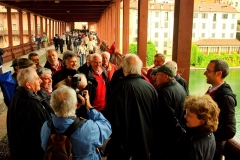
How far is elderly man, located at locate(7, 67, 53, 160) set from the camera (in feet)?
7.44

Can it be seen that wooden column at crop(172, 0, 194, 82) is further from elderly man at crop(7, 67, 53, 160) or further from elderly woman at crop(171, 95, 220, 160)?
elderly man at crop(7, 67, 53, 160)

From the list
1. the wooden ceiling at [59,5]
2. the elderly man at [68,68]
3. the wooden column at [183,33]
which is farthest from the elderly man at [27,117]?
the wooden ceiling at [59,5]

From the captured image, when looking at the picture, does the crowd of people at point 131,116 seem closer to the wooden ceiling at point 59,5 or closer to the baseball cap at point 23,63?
the baseball cap at point 23,63

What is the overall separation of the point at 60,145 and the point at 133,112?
3.16 ft

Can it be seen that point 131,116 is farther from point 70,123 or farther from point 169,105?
point 70,123

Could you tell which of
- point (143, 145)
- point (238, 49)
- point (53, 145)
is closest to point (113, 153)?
point (143, 145)

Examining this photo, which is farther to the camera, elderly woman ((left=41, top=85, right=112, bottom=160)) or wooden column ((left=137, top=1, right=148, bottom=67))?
wooden column ((left=137, top=1, right=148, bottom=67))

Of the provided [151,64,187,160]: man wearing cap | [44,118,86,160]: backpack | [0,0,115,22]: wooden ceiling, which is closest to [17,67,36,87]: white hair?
[44,118,86,160]: backpack

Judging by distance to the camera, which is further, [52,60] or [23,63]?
[52,60]

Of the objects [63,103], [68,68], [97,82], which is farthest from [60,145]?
[68,68]

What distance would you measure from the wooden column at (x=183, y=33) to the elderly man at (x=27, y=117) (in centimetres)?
192

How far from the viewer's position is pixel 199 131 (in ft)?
5.66

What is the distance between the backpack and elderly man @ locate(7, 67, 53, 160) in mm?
517

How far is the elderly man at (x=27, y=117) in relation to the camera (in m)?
2.27
